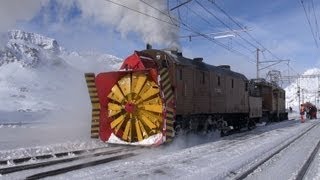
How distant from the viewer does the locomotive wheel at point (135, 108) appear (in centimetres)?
1589

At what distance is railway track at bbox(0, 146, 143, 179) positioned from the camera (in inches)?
413

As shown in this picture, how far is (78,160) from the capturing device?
1277 centimetres

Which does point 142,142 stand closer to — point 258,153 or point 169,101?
point 169,101

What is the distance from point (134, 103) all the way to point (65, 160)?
4292 millimetres

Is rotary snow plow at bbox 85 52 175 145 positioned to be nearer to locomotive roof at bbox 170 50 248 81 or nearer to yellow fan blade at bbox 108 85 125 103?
yellow fan blade at bbox 108 85 125 103

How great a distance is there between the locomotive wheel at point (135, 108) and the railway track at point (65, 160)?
706 mm

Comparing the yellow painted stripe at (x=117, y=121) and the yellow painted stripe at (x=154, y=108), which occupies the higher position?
the yellow painted stripe at (x=154, y=108)

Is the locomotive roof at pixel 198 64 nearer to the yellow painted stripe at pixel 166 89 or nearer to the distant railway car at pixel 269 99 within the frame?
the yellow painted stripe at pixel 166 89

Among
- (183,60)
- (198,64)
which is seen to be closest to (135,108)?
(183,60)

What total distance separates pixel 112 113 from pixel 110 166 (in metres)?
5.09

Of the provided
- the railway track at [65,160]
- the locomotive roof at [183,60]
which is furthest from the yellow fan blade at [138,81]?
the railway track at [65,160]

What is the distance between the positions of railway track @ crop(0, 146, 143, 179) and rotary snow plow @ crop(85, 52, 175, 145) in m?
0.73

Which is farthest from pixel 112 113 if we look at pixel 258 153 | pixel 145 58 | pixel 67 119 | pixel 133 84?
pixel 67 119

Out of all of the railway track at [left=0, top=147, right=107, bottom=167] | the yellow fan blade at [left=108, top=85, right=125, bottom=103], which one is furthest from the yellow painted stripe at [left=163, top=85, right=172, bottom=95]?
the railway track at [left=0, top=147, right=107, bottom=167]
